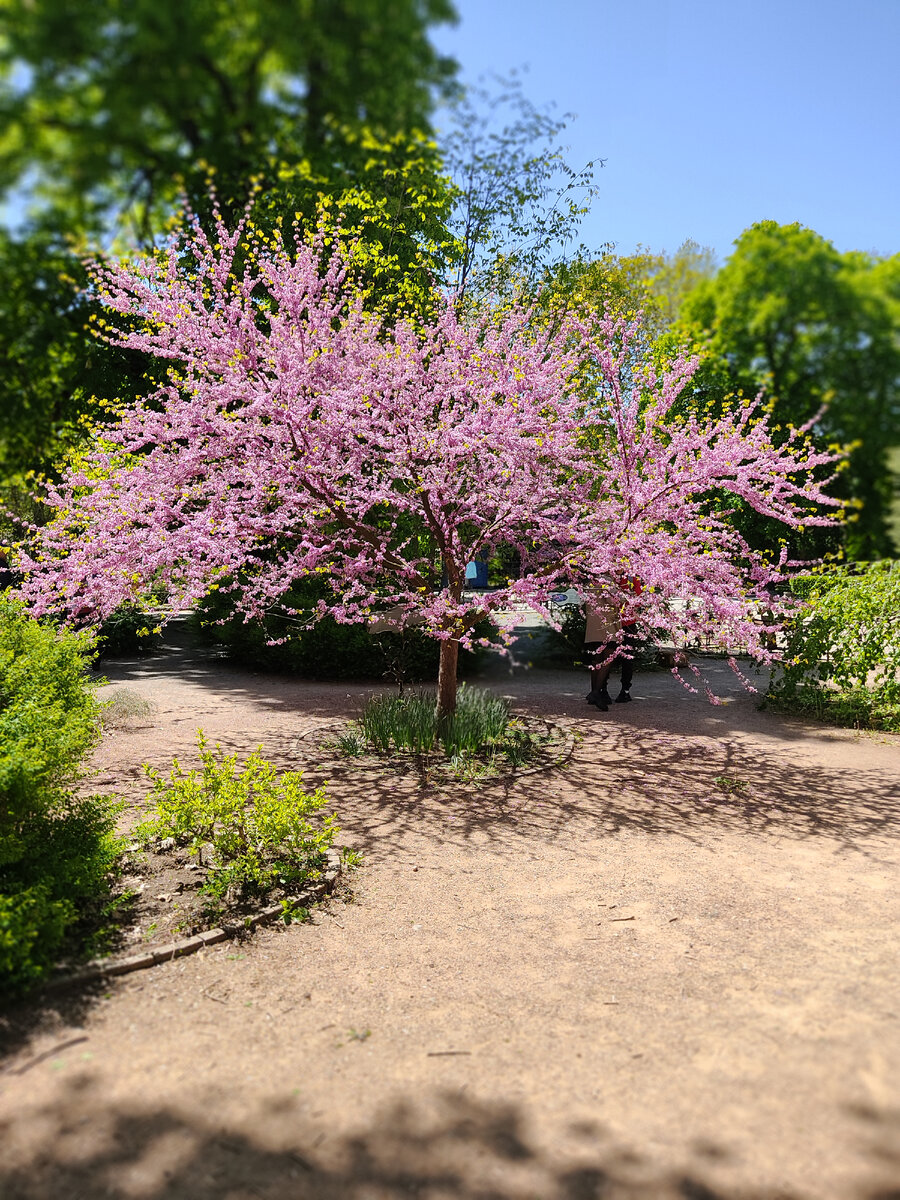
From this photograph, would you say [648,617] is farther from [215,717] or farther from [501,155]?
[501,155]

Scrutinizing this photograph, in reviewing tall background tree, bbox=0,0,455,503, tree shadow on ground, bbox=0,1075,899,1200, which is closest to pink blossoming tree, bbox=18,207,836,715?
tree shadow on ground, bbox=0,1075,899,1200

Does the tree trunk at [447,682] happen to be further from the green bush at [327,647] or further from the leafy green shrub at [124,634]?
the leafy green shrub at [124,634]

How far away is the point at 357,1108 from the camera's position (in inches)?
119

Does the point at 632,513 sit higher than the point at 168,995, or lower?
higher

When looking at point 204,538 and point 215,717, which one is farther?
point 215,717

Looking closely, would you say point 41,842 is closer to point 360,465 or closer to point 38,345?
point 38,345

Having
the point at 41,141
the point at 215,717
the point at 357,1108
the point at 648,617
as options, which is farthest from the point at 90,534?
the point at 41,141

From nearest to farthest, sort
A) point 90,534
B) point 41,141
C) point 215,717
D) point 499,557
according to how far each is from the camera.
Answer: point 41,141
point 90,534
point 215,717
point 499,557

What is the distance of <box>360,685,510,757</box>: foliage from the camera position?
8.68 m

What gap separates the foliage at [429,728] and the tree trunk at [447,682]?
8 cm

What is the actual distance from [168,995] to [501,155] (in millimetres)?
13818

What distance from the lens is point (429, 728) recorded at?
880cm

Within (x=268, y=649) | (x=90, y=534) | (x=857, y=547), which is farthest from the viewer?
(x=268, y=649)

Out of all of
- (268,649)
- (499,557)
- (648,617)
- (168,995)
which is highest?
(499,557)
